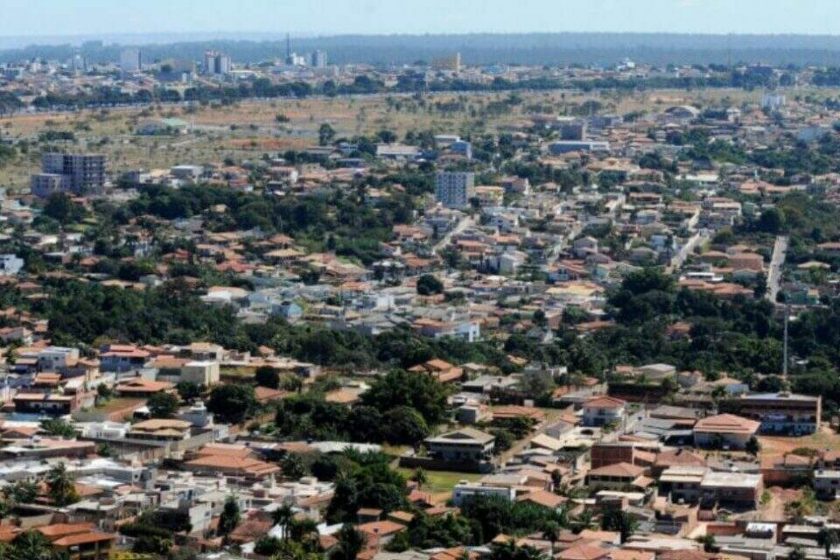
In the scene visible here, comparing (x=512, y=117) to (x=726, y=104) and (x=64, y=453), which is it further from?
(x=64, y=453)

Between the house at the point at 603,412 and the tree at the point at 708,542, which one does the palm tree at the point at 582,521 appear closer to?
the tree at the point at 708,542

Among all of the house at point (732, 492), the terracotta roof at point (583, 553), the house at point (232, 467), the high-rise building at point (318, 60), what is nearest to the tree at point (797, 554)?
the terracotta roof at point (583, 553)

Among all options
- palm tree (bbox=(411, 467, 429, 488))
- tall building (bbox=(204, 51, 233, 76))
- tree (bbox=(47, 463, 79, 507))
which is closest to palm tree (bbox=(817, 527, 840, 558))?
palm tree (bbox=(411, 467, 429, 488))

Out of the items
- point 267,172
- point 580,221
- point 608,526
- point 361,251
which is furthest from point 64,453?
point 267,172

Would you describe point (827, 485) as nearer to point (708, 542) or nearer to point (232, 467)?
point (708, 542)

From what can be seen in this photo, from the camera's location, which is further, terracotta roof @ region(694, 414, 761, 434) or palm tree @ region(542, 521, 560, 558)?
terracotta roof @ region(694, 414, 761, 434)

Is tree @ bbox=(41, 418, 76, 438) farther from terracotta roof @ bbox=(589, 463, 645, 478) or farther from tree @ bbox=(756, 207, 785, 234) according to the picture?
tree @ bbox=(756, 207, 785, 234)
